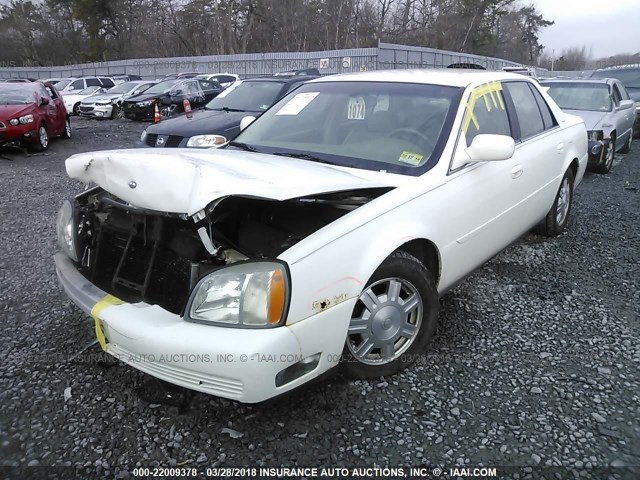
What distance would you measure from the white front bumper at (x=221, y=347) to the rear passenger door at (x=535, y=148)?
2119 mm

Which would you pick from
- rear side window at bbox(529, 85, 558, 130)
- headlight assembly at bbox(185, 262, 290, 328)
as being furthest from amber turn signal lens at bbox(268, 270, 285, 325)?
rear side window at bbox(529, 85, 558, 130)

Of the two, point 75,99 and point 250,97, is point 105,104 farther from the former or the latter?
point 250,97

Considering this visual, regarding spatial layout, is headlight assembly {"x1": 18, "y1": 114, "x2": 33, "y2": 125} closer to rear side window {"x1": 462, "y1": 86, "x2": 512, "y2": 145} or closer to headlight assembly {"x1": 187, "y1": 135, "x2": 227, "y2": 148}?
headlight assembly {"x1": 187, "y1": 135, "x2": 227, "y2": 148}

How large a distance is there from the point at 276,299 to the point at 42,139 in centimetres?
1024

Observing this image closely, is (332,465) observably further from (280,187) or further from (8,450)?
(8,450)

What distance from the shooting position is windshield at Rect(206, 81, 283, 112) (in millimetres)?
8352

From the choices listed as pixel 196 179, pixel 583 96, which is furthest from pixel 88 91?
pixel 196 179

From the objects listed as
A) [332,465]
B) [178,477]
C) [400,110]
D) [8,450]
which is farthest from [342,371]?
[400,110]

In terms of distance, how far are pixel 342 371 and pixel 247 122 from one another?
7.88 ft

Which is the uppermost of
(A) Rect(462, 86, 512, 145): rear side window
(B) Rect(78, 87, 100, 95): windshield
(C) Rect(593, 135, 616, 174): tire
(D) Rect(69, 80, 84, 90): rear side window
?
(A) Rect(462, 86, 512, 145): rear side window

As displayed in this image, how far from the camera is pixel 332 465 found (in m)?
2.06

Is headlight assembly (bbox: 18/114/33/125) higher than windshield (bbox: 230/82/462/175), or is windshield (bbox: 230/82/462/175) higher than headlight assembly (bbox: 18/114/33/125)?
windshield (bbox: 230/82/462/175)

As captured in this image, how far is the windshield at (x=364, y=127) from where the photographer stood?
2949 millimetres

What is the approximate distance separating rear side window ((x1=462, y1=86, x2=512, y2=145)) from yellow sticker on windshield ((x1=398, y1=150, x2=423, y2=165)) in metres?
0.40
